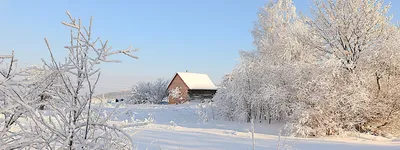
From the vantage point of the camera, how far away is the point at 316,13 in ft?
40.5

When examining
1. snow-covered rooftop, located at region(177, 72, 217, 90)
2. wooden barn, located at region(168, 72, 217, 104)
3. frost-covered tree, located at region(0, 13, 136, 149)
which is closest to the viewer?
frost-covered tree, located at region(0, 13, 136, 149)

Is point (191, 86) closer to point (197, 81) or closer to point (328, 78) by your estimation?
point (197, 81)

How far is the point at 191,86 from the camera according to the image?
29.1m

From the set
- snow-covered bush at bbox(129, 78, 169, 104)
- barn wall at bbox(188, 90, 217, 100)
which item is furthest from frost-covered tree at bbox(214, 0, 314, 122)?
snow-covered bush at bbox(129, 78, 169, 104)

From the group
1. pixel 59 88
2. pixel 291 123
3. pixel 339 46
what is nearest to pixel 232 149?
pixel 291 123

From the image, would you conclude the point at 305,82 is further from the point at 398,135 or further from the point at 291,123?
the point at 398,135

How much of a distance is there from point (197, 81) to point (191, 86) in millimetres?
1842

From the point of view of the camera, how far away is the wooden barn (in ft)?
93.6

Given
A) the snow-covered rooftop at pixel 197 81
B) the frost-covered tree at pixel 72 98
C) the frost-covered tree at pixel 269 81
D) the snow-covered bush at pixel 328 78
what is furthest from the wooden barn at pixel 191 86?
the frost-covered tree at pixel 72 98

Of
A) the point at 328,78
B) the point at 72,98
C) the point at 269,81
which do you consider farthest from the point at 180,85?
the point at 72,98

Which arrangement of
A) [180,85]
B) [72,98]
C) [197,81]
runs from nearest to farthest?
[72,98] → [180,85] → [197,81]

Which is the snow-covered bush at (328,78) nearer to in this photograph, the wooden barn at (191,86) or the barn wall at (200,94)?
the wooden barn at (191,86)

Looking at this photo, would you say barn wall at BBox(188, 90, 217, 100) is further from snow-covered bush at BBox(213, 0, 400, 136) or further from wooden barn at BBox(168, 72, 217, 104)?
snow-covered bush at BBox(213, 0, 400, 136)

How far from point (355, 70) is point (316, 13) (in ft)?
9.86
